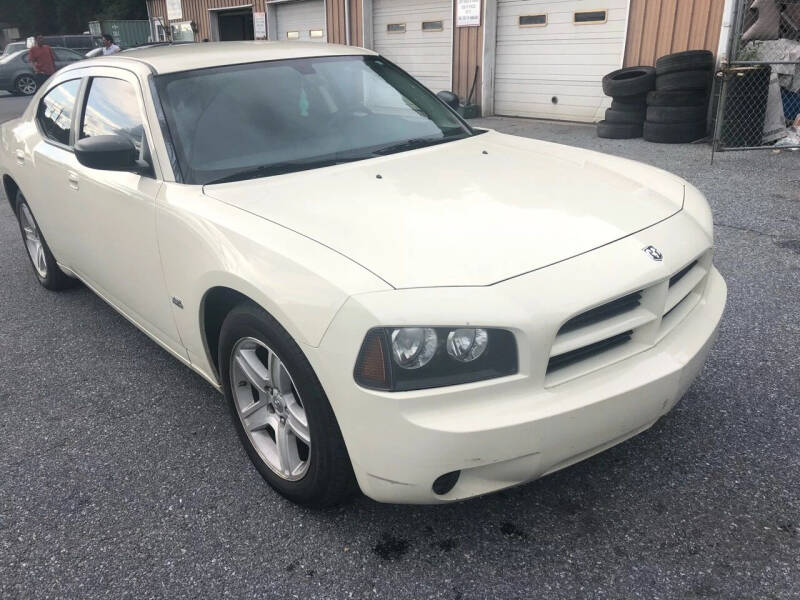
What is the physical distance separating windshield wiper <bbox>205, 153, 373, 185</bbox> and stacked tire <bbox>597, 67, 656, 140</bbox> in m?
7.44

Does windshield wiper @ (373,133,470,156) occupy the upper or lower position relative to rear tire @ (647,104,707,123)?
upper

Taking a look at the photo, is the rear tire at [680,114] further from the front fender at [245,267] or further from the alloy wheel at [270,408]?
the alloy wheel at [270,408]

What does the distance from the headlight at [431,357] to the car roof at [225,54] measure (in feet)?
6.55

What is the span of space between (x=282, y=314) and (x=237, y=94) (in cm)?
147

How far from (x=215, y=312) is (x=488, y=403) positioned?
1301 mm

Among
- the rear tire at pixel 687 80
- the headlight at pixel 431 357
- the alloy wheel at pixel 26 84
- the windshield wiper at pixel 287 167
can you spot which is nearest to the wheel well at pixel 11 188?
the windshield wiper at pixel 287 167

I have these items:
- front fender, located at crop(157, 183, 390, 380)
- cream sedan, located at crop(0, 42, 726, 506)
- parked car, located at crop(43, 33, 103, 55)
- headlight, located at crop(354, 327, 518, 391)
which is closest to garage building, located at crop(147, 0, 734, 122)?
cream sedan, located at crop(0, 42, 726, 506)

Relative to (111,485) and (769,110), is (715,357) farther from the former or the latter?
(769,110)

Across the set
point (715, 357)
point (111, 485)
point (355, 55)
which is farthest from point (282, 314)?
point (715, 357)

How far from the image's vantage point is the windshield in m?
2.92

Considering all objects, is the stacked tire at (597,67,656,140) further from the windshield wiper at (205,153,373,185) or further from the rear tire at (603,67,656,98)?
the windshield wiper at (205,153,373,185)

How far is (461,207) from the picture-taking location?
2.49 m

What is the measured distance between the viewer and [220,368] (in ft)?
8.88

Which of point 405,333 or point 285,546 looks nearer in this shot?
point 405,333
